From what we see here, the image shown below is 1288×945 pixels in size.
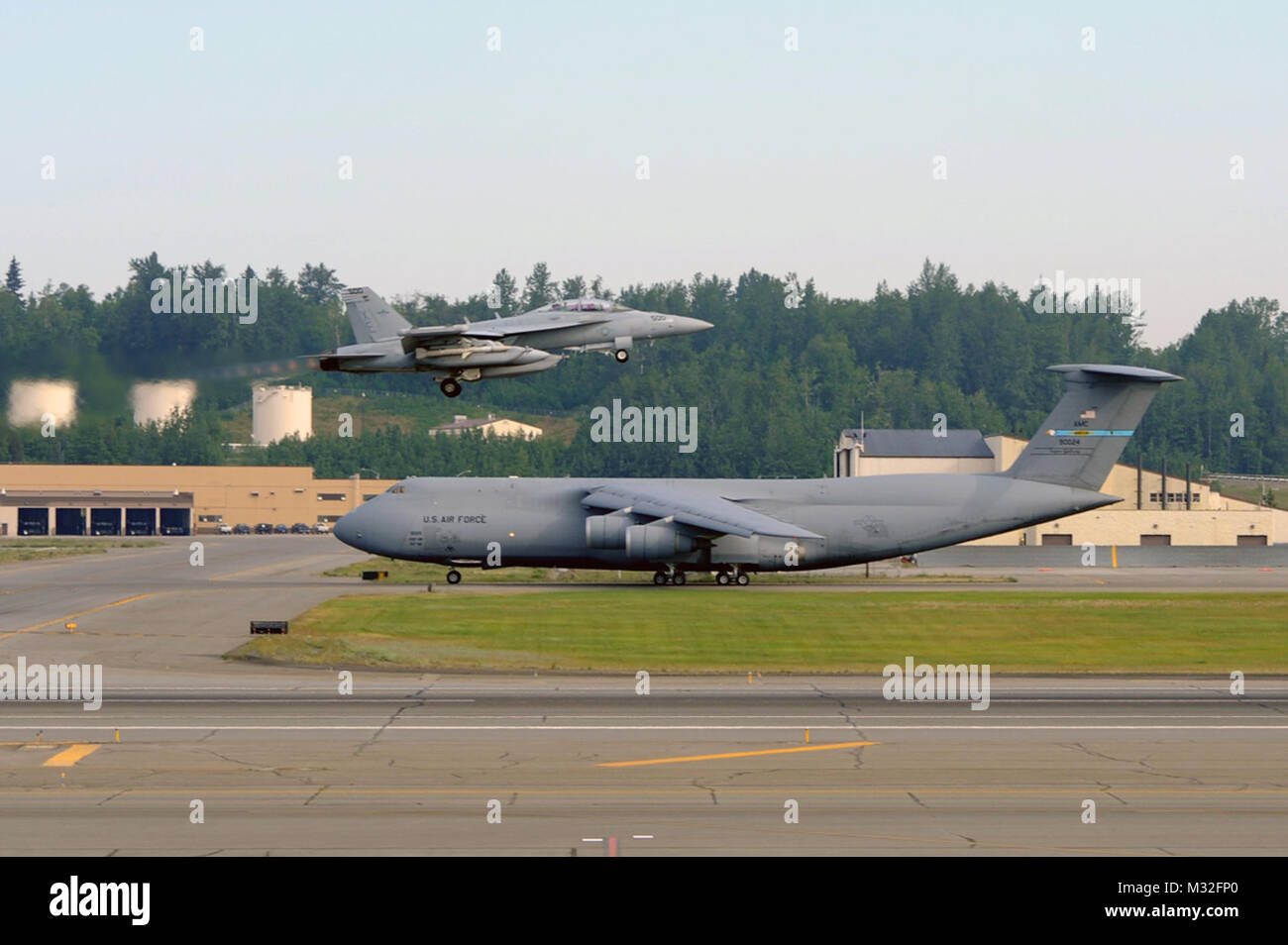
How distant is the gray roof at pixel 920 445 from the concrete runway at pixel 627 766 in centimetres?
6292

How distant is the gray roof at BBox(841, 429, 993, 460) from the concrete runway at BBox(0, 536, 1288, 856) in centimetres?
6292

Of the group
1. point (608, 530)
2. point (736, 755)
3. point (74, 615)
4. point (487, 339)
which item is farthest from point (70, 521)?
point (736, 755)

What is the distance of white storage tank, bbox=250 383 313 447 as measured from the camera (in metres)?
146

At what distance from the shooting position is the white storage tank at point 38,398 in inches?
1763

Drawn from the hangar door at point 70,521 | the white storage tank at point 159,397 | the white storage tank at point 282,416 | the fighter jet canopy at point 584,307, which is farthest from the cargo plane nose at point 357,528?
the hangar door at point 70,521

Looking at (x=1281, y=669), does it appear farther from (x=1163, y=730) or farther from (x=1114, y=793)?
(x=1114, y=793)

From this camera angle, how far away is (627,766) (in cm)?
2212

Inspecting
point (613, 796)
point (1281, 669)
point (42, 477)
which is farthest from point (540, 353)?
point (42, 477)

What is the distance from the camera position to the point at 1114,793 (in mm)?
19891

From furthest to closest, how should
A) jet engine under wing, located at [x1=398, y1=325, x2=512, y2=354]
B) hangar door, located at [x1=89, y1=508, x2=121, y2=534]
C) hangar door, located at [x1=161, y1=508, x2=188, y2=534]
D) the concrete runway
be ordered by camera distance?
hangar door, located at [x1=161, y1=508, x2=188, y2=534]
hangar door, located at [x1=89, y1=508, x2=121, y2=534]
jet engine under wing, located at [x1=398, y1=325, x2=512, y2=354]
the concrete runway

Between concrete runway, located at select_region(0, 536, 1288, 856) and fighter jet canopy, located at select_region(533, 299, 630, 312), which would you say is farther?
fighter jet canopy, located at select_region(533, 299, 630, 312)

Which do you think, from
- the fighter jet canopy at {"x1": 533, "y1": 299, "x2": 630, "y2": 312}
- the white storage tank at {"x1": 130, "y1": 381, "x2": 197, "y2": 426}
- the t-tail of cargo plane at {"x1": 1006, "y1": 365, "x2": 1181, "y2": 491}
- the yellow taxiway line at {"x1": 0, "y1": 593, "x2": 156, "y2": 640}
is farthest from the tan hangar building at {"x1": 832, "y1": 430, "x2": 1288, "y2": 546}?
the white storage tank at {"x1": 130, "y1": 381, "x2": 197, "y2": 426}

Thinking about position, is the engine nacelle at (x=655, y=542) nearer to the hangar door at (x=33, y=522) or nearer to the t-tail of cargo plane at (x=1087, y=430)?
the t-tail of cargo plane at (x=1087, y=430)

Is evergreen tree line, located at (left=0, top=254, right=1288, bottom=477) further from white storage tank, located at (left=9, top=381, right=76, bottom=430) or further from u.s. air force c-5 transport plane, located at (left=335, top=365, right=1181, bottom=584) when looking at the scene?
u.s. air force c-5 transport plane, located at (left=335, top=365, right=1181, bottom=584)
